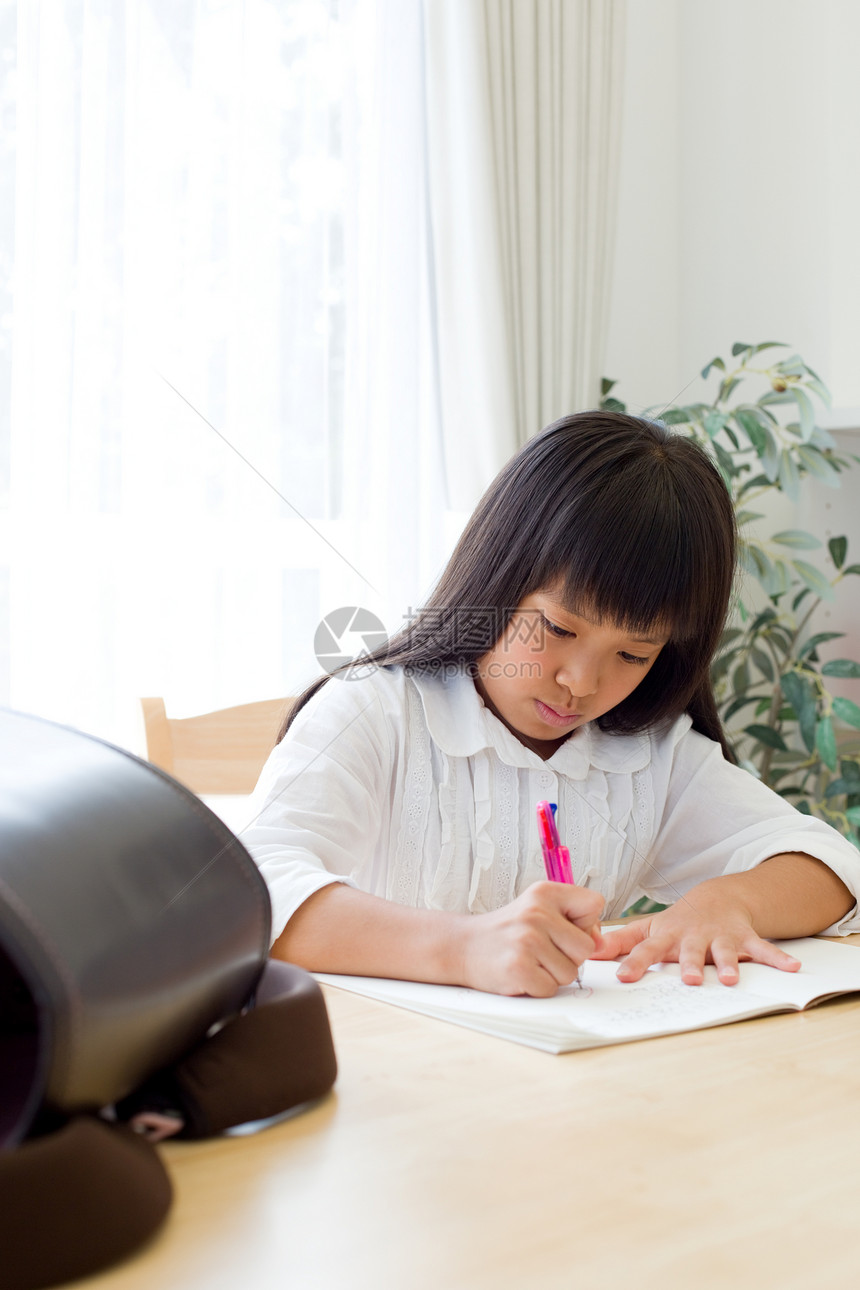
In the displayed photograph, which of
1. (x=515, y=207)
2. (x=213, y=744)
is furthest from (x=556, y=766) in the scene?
(x=515, y=207)

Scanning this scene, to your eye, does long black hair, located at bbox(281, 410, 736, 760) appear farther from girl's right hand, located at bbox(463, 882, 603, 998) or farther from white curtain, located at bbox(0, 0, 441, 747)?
white curtain, located at bbox(0, 0, 441, 747)

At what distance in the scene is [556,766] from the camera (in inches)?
39.6

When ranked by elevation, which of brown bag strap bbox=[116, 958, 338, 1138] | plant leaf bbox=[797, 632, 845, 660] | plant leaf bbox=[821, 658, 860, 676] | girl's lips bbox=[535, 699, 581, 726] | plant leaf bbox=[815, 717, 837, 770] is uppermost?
brown bag strap bbox=[116, 958, 338, 1138]

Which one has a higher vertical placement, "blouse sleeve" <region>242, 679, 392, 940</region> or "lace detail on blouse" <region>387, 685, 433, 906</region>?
"blouse sleeve" <region>242, 679, 392, 940</region>

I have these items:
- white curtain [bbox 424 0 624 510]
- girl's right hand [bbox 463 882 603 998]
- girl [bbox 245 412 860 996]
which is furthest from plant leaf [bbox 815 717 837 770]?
girl's right hand [bbox 463 882 603 998]

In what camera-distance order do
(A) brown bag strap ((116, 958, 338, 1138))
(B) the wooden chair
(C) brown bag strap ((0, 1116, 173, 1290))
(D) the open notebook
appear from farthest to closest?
(B) the wooden chair
(D) the open notebook
(A) brown bag strap ((116, 958, 338, 1138))
(C) brown bag strap ((0, 1116, 173, 1290))

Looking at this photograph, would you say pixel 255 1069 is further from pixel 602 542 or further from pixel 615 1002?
pixel 602 542

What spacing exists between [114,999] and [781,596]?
186 cm

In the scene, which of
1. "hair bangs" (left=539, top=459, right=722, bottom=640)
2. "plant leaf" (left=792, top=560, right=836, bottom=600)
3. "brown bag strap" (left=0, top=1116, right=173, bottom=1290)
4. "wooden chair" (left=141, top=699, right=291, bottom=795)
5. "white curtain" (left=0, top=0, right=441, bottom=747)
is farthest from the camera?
"plant leaf" (left=792, top=560, right=836, bottom=600)

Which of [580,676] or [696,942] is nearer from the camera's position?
[696,942]

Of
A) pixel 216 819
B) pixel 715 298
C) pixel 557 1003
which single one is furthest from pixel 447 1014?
pixel 715 298

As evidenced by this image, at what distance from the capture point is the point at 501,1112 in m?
0.46

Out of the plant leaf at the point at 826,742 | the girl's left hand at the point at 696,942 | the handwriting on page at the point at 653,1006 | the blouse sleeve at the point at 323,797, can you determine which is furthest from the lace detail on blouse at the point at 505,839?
the plant leaf at the point at 826,742

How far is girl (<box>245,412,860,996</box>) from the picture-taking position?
719 mm
